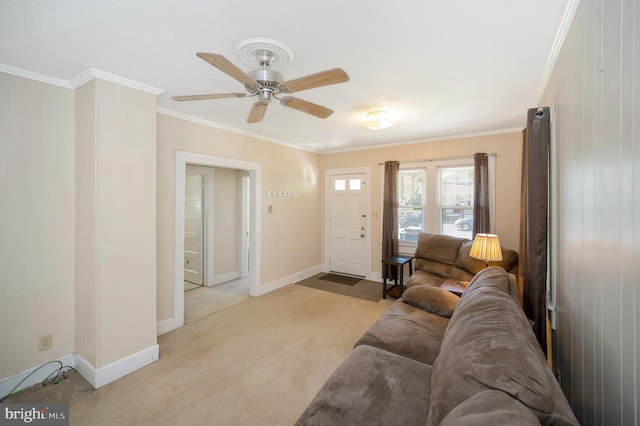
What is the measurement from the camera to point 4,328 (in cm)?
210

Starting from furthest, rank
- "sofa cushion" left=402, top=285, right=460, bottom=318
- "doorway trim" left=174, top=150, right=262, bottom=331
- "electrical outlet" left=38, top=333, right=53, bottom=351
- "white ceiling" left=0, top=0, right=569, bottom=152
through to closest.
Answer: "doorway trim" left=174, top=150, right=262, bottom=331, "sofa cushion" left=402, top=285, right=460, bottom=318, "electrical outlet" left=38, top=333, right=53, bottom=351, "white ceiling" left=0, top=0, right=569, bottom=152

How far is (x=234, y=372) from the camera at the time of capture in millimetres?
Answer: 2354

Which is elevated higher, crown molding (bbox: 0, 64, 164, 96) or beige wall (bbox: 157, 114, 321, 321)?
crown molding (bbox: 0, 64, 164, 96)

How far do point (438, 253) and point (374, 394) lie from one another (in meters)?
2.76

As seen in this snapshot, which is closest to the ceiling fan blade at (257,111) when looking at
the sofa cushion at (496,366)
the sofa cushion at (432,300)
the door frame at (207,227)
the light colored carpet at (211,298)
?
the sofa cushion at (496,366)

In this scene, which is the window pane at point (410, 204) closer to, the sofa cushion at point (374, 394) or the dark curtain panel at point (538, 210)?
the dark curtain panel at point (538, 210)

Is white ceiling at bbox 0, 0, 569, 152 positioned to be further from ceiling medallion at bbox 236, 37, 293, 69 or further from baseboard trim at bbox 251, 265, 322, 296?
baseboard trim at bbox 251, 265, 322, 296

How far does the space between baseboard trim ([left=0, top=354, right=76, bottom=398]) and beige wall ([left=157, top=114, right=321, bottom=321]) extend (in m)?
0.80

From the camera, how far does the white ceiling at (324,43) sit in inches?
56.8

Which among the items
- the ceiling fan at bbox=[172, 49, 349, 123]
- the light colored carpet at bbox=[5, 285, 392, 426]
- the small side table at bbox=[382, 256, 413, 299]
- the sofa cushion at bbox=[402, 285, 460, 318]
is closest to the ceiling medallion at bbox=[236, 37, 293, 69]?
the ceiling fan at bbox=[172, 49, 349, 123]

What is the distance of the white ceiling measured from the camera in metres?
1.44

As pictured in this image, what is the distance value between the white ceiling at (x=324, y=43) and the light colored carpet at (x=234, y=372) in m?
2.54

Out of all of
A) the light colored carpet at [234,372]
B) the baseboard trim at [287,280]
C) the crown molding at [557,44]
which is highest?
the crown molding at [557,44]

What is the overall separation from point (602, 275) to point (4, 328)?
377 cm
